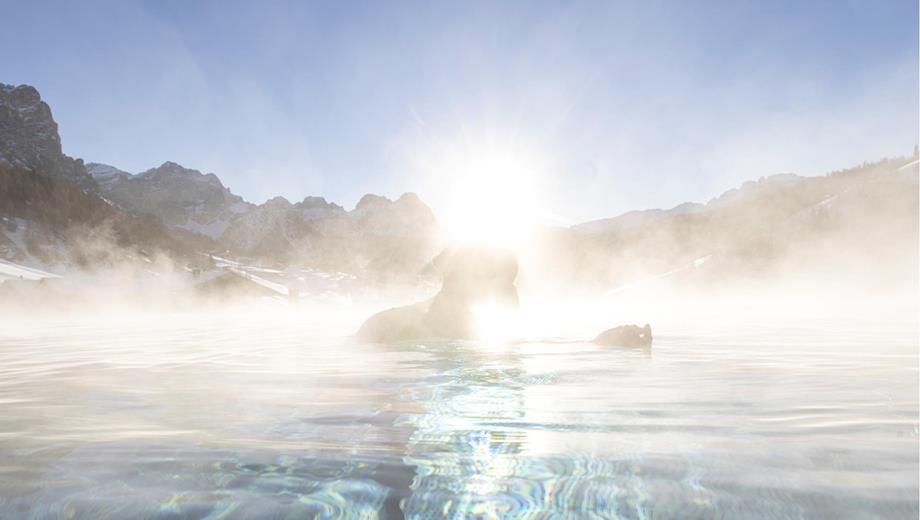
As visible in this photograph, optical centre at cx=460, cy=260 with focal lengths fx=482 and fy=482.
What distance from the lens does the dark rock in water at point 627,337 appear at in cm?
1088

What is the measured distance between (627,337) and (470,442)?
8.27 metres

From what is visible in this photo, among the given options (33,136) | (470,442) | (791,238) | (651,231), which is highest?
(33,136)

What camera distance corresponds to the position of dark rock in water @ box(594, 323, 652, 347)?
10.9m

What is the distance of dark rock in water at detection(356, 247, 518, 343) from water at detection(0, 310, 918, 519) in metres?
6.79

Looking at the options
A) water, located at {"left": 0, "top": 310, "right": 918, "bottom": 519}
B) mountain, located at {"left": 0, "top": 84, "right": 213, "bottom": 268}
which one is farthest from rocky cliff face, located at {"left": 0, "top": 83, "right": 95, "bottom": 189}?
water, located at {"left": 0, "top": 310, "right": 918, "bottom": 519}

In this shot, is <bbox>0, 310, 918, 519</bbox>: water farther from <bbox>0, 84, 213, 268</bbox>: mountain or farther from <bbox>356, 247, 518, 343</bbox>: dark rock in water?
<bbox>0, 84, 213, 268</bbox>: mountain

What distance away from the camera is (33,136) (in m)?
86.4

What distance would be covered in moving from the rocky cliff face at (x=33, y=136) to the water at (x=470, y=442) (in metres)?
96.2

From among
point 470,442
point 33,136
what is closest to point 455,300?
point 470,442

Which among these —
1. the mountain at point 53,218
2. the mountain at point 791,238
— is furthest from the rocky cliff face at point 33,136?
the mountain at point 791,238

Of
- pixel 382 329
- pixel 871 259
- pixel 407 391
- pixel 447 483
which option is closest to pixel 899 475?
pixel 447 483

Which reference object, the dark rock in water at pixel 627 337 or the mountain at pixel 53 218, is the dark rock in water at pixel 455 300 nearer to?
the dark rock in water at pixel 627 337

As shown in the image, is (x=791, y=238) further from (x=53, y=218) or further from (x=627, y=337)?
(x=53, y=218)

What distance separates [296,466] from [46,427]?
2.74 metres
